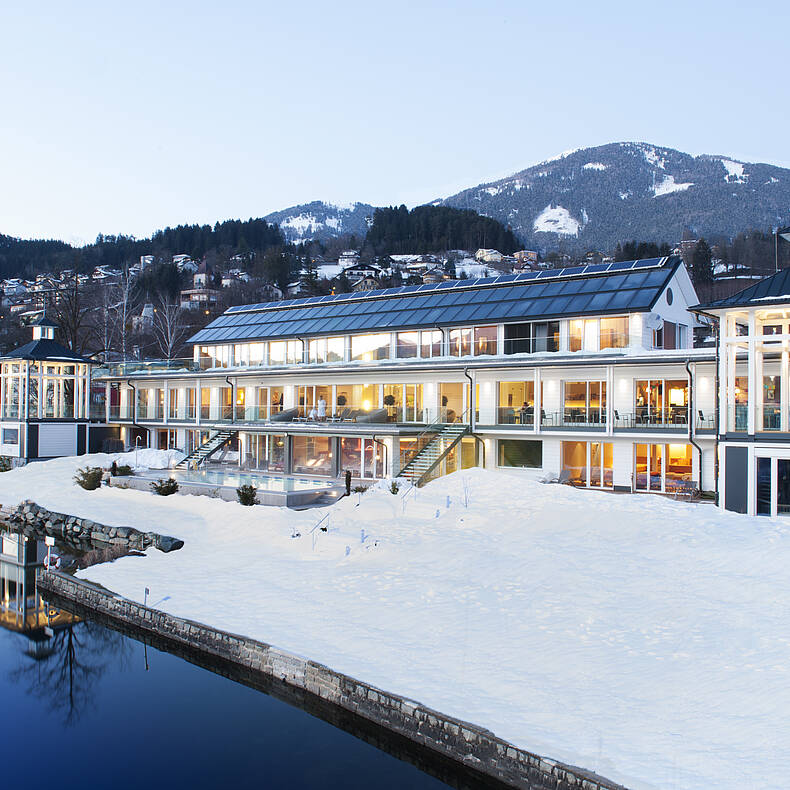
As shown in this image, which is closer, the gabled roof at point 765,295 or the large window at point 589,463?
the gabled roof at point 765,295

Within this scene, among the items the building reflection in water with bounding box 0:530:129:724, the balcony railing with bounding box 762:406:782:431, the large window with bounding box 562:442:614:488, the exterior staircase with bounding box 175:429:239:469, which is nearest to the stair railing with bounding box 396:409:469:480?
the large window with bounding box 562:442:614:488

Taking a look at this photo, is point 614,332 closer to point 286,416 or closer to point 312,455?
point 312,455

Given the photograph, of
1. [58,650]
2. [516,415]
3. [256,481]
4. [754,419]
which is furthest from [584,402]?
[58,650]

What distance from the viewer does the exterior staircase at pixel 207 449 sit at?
3441 cm

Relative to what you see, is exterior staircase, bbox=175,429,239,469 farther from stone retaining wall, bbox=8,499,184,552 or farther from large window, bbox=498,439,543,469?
large window, bbox=498,439,543,469

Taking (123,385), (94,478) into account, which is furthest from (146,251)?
(94,478)

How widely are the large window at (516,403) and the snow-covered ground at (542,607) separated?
6230 millimetres

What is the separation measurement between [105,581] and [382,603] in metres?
7.89

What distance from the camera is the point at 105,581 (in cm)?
1798

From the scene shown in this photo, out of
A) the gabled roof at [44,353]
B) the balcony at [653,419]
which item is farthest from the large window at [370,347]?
the gabled roof at [44,353]

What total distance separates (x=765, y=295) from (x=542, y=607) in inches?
459

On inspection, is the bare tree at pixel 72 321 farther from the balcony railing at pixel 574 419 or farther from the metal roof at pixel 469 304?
the balcony railing at pixel 574 419

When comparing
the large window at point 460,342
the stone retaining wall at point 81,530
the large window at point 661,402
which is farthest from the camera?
the large window at point 460,342

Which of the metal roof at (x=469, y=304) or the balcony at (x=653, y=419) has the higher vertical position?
the metal roof at (x=469, y=304)
